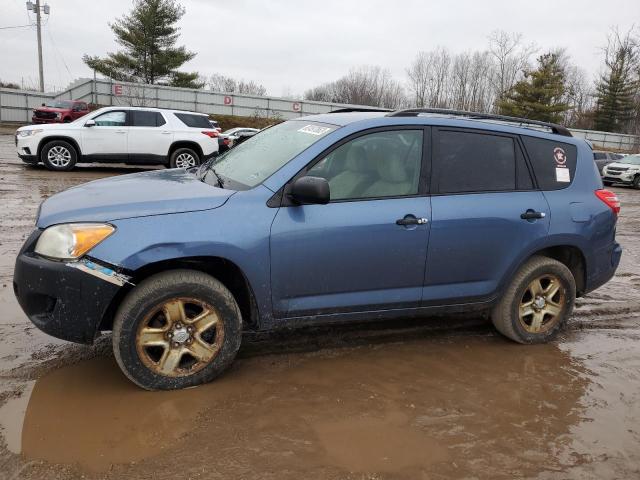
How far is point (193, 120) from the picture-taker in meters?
14.0

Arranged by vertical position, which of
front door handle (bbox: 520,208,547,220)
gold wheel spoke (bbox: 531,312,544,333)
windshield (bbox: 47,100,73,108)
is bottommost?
gold wheel spoke (bbox: 531,312,544,333)

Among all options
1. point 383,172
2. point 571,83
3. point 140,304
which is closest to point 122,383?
point 140,304

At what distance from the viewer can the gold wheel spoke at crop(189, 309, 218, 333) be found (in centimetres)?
323

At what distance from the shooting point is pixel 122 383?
333cm

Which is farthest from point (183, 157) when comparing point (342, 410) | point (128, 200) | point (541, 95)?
point (541, 95)

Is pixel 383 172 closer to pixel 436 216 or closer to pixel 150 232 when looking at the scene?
pixel 436 216

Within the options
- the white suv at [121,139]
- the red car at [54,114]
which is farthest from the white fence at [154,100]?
the white suv at [121,139]

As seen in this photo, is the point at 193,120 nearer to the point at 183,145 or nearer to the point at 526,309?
the point at 183,145

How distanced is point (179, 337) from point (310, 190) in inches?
47.1

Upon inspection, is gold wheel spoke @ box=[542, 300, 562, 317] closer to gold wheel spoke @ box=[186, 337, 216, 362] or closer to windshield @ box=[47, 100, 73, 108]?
gold wheel spoke @ box=[186, 337, 216, 362]

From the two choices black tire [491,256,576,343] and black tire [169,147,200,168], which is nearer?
black tire [491,256,576,343]

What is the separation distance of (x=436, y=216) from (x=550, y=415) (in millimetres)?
1450

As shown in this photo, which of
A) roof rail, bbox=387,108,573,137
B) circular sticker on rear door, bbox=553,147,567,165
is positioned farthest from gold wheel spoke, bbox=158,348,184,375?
circular sticker on rear door, bbox=553,147,567,165

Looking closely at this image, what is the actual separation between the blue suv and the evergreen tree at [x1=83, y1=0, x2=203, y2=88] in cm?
4238
